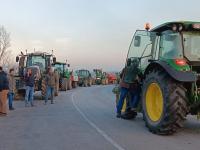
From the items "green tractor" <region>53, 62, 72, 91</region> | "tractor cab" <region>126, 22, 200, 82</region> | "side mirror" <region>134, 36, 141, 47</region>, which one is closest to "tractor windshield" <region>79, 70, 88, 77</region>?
"green tractor" <region>53, 62, 72, 91</region>

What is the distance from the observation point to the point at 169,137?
10.5 metres

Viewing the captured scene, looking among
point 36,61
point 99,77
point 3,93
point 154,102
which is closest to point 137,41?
point 154,102

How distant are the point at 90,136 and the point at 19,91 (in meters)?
15.0

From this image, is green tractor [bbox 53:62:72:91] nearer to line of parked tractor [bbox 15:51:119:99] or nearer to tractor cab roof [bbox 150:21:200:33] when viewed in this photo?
line of parked tractor [bbox 15:51:119:99]

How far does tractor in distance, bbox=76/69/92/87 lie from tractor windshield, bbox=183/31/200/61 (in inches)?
1610

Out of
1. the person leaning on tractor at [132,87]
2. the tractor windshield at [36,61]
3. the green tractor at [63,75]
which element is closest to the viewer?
the person leaning on tractor at [132,87]

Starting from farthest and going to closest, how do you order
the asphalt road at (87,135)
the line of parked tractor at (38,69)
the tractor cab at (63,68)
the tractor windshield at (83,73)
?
the tractor windshield at (83,73), the tractor cab at (63,68), the line of parked tractor at (38,69), the asphalt road at (87,135)

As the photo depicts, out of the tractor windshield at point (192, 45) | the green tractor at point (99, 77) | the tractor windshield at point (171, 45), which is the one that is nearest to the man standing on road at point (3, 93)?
the tractor windshield at point (171, 45)

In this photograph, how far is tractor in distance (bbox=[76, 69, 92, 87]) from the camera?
5241 cm

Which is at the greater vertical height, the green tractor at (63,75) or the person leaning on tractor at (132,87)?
the person leaning on tractor at (132,87)

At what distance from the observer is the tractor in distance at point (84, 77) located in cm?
5241

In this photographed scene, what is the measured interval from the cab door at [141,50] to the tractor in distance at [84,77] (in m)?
38.5

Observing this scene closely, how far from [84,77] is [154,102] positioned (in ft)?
136

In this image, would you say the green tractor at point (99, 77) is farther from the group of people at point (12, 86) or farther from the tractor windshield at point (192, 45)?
the tractor windshield at point (192, 45)
